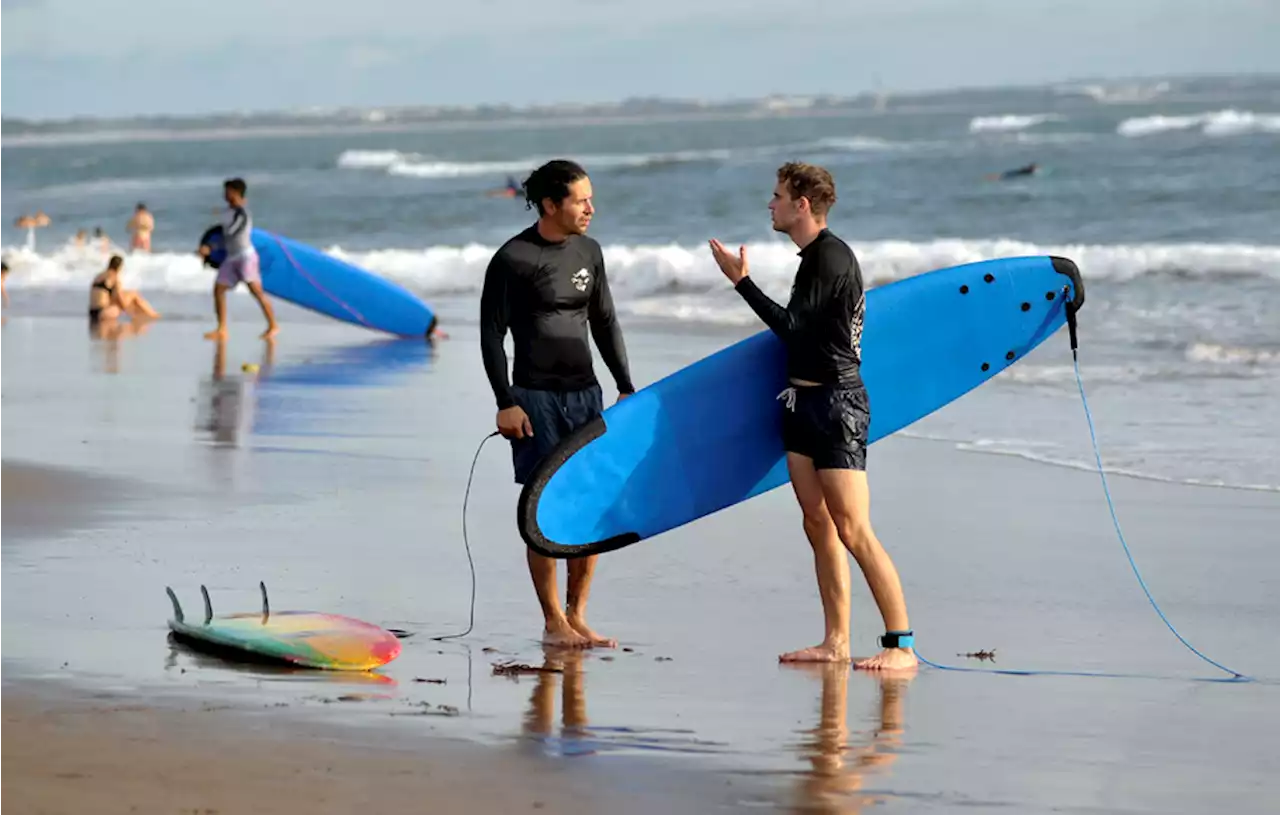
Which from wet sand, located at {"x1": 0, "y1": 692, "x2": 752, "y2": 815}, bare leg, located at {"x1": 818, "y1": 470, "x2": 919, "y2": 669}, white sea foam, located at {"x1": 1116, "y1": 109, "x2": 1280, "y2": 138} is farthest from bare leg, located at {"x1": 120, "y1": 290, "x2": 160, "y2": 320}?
white sea foam, located at {"x1": 1116, "y1": 109, "x2": 1280, "y2": 138}

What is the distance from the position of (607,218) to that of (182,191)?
1891cm

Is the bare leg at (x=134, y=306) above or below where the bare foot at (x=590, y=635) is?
above

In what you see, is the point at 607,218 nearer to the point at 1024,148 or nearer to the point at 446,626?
the point at 1024,148

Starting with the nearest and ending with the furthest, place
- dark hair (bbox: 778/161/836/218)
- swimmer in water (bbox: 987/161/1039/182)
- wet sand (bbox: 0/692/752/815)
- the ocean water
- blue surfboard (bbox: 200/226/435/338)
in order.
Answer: wet sand (bbox: 0/692/752/815)
dark hair (bbox: 778/161/836/218)
the ocean water
blue surfboard (bbox: 200/226/435/338)
swimmer in water (bbox: 987/161/1039/182)

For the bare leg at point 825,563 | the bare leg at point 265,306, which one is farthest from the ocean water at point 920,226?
the bare leg at point 825,563

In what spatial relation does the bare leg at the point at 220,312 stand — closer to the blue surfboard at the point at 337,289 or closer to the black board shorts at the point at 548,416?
the blue surfboard at the point at 337,289

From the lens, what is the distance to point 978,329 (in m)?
6.52

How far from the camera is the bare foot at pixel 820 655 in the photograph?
5688mm

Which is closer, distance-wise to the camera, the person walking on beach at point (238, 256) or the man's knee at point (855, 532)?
the man's knee at point (855, 532)

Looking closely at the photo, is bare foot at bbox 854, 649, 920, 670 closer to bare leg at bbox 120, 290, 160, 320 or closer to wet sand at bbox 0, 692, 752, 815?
wet sand at bbox 0, 692, 752, 815

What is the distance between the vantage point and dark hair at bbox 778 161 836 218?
5.56 m

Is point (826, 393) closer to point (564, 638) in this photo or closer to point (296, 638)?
point (564, 638)

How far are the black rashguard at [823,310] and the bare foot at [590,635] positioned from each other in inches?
39.4

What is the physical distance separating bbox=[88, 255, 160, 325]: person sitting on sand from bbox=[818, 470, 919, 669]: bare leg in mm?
12676
